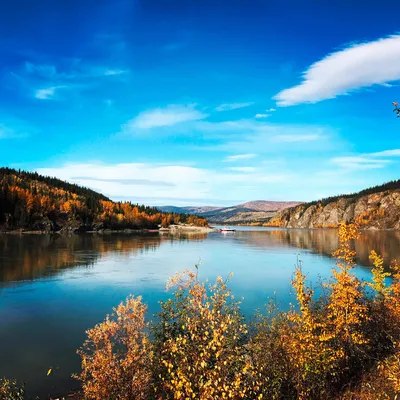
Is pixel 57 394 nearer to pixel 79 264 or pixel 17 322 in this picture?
pixel 17 322

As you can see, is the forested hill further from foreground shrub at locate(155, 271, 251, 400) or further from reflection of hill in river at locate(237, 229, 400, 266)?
foreground shrub at locate(155, 271, 251, 400)

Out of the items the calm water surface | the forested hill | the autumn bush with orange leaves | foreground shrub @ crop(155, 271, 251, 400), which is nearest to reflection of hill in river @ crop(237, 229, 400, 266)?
the calm water surface

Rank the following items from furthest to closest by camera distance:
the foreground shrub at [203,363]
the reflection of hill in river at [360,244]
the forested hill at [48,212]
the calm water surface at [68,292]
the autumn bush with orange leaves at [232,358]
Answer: the forested hill at [48,212] → the reflection of hill in river at [360,244] → the calm water surface at [68,292] → the autumn bush with orange leaves at [232,358] → the foreground shrub at [203,363]

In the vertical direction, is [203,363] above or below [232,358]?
above

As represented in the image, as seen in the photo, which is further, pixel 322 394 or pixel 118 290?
pixel 118 290

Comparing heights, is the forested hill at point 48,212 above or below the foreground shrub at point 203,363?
above

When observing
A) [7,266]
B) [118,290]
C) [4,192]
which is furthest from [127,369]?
[4,192]

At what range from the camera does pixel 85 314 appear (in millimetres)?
31359

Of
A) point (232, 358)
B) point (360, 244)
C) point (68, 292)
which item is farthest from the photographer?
Result: point (360, 244)

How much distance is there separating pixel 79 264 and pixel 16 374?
44.9 m

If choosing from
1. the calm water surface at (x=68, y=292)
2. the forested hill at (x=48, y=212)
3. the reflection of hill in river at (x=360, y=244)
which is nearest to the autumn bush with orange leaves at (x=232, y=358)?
the calm water surface at (x=68, y=292)

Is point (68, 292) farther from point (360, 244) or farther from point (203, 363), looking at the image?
point (360, 244)

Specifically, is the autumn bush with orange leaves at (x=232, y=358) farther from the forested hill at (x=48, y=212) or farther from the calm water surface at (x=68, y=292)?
the forested hill at (x=48, y=212)

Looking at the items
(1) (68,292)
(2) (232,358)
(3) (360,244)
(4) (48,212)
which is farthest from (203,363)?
(4) (48,212)
